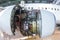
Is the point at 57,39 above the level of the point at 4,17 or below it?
below

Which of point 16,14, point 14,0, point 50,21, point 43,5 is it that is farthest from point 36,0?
point 50,21

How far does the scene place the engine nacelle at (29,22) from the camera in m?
0.66

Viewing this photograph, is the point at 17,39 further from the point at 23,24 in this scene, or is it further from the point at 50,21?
the point at 50,21

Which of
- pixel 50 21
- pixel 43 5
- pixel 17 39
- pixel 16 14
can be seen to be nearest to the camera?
pixel 50 21

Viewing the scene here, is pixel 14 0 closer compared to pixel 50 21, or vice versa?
pixel 50 21

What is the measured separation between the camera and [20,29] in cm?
78

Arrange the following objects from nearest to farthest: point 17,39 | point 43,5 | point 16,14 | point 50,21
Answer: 1. point 50,21
2. point 16,14
3. point 17,39
4. point 43,5

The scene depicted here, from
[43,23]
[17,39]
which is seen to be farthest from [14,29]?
[17,39]

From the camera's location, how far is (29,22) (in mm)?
737

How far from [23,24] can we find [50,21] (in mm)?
161

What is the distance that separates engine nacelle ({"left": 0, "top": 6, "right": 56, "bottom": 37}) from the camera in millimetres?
662

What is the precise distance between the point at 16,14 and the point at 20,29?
Result: 8 centimetres

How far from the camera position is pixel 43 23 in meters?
0.66

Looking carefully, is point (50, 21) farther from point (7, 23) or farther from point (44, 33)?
point (7, 23)
